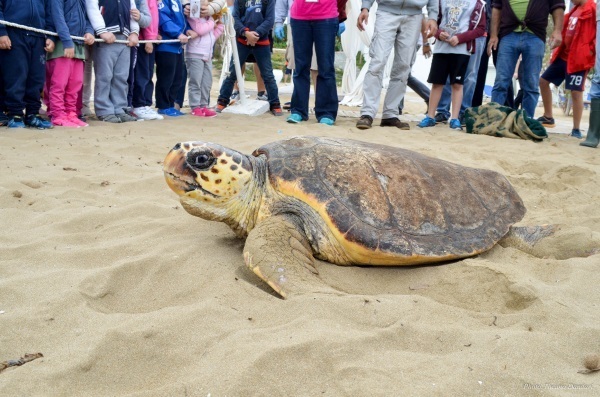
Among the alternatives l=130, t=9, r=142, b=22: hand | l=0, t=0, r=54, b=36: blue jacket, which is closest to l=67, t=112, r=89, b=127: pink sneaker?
l=0, t=0, r=54, b=36: blue jacket

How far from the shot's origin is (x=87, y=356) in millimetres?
1301

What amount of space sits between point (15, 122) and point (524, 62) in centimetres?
522

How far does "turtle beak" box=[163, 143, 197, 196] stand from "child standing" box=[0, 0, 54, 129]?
9.54 feet

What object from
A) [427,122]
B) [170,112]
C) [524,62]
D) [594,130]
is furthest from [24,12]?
[594,130]

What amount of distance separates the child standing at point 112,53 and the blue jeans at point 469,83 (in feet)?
12.7

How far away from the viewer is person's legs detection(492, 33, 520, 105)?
5711 mm

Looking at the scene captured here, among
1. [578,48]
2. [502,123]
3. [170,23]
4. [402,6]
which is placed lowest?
[502,123]

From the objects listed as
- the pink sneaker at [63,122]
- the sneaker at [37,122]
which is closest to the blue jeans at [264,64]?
the pink sneaker at [63,122]

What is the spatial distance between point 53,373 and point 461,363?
1.01 m

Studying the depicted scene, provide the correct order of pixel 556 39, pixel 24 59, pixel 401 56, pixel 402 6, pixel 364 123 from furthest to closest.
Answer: pixel 556 39 < pixel 401 56 < pixel 364 123 < pixel 402 6 < pixel 24 59

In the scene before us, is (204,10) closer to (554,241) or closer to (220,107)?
(220,107)

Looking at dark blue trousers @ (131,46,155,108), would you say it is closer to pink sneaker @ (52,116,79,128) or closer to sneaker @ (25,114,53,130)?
pink sneaker @ (52,116,79,128)

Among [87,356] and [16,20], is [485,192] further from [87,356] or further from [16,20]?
[16,20]

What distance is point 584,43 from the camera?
5.69 meters
